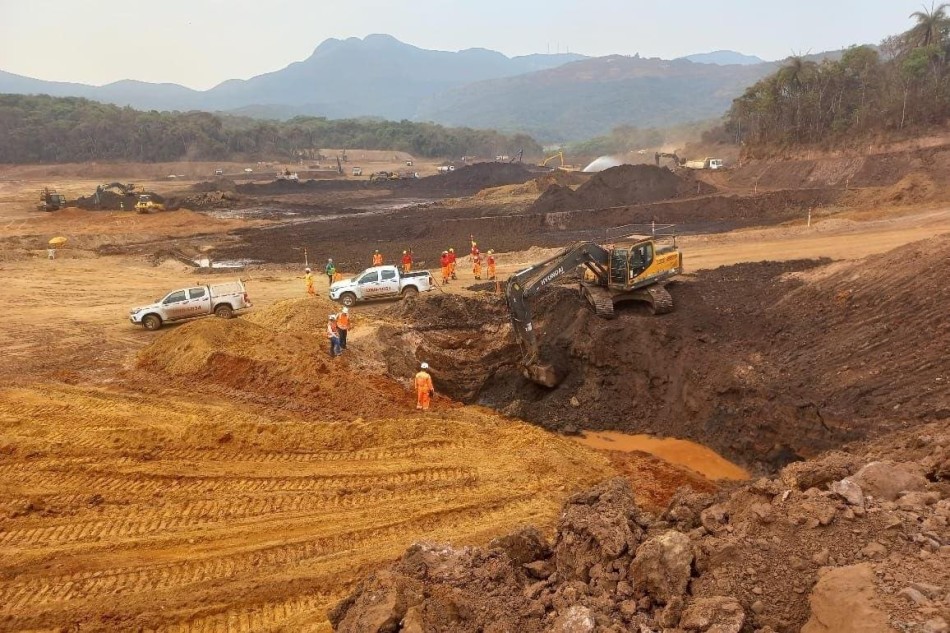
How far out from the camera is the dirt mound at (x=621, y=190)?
42031 mm

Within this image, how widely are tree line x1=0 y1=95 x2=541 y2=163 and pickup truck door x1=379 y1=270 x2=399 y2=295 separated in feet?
302

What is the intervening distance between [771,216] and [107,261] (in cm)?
3504

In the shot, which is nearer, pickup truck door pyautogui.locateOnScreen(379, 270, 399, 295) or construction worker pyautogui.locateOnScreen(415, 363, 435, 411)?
construction worker pyautogui.locateOnScreen(415, 363, 435, 411)

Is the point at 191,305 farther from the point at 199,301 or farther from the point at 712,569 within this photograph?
the point at 712,569

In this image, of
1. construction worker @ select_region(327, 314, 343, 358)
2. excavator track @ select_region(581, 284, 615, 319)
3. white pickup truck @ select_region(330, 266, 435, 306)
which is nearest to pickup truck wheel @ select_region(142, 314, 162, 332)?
white pickup truck @ select_region(330, 266, 435, 306)

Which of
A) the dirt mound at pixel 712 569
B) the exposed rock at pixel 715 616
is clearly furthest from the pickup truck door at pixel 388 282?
the exposed rock at pixel 715 616

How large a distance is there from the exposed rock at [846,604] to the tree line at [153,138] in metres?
110

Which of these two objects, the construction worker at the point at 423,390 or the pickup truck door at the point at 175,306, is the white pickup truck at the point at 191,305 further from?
the construction worker at the point at 423,390

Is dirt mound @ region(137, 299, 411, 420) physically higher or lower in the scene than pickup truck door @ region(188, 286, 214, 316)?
lower

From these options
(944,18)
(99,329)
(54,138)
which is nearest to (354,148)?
(54,138)

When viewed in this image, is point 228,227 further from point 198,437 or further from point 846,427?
point 846,427

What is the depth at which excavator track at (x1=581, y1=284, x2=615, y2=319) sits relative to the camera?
640 inches

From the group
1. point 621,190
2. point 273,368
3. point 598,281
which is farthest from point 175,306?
point 621,190

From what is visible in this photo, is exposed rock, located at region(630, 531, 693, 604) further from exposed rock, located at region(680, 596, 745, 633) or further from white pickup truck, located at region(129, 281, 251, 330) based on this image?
white pickup truck, located at region(129, 281, 251, 330)
